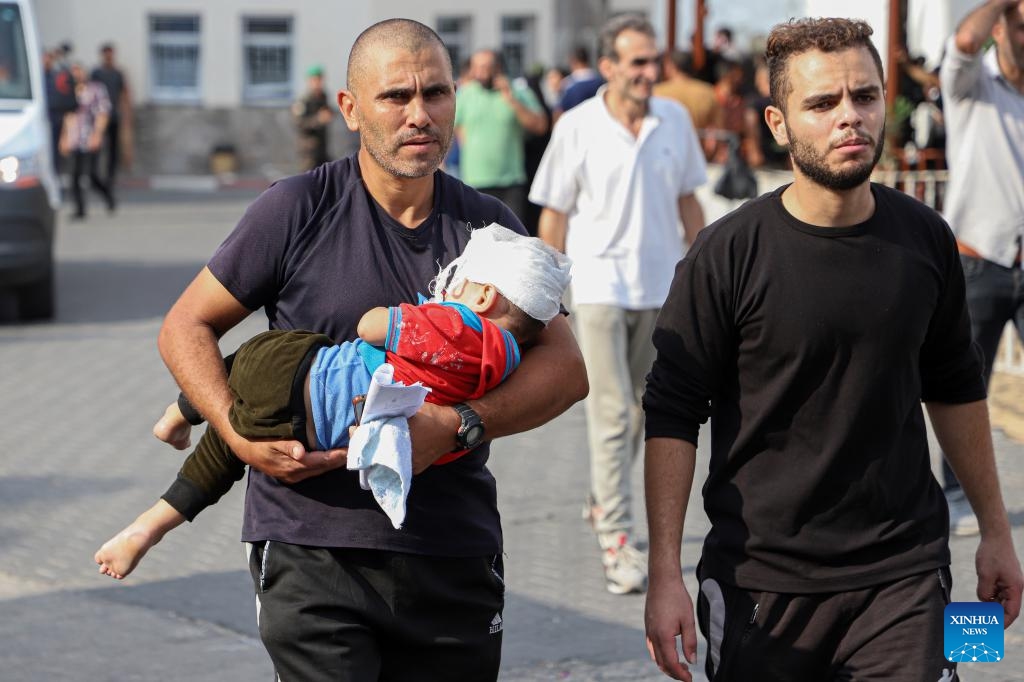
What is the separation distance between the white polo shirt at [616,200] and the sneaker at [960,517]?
1.56 m

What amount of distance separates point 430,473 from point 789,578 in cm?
73

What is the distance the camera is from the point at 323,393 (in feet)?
10.2

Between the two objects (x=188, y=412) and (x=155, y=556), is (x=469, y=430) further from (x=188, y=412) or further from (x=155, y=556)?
(x=155, y=556)

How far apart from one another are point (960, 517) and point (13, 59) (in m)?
9.36

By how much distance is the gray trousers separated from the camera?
654cm

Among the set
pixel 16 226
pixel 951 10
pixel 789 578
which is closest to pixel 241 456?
pixel 789 578

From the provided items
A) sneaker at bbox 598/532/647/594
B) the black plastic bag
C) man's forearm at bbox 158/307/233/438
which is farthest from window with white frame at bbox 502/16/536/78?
man's forearm at bbox 158/307/233/438

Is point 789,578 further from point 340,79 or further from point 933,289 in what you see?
point 340,79

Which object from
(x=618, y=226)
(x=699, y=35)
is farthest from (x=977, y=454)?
(x=699, y=35)

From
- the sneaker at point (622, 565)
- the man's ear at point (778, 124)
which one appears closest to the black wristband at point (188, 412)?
the man's ear at point (778, 124)

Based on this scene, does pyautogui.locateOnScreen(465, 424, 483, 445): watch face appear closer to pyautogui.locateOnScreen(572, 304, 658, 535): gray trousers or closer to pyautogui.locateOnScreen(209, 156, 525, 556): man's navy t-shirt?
pyautogui.locateOnScreen(209, 156, 525, 556): man's navy t-shirt

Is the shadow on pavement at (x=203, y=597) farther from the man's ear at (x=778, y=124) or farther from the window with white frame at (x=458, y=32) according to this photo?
the window with white frame at (x=458, y=32)

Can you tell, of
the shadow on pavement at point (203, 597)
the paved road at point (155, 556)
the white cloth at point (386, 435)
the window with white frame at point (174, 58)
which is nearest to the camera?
the white cloth at point (386, 435)

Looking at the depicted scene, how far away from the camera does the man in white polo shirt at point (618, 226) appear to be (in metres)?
6.59
